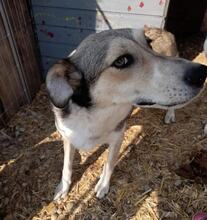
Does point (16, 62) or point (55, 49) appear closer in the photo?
point (16, 62)

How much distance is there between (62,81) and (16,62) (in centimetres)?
209

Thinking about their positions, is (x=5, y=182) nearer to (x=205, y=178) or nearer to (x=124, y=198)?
(x=124, y=198)

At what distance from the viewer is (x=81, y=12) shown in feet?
12.5

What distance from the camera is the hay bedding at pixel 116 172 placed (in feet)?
9.51

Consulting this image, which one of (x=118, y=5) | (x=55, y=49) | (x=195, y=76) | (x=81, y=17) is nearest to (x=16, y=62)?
(x=55, y=49)

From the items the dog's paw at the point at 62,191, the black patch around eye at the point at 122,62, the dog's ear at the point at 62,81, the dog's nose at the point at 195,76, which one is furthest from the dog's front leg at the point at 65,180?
the dog's nose at the point at 195,76

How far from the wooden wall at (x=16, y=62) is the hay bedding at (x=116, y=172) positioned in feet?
0.91

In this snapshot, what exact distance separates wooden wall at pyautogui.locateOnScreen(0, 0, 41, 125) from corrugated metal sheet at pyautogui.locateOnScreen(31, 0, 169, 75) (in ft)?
0.70

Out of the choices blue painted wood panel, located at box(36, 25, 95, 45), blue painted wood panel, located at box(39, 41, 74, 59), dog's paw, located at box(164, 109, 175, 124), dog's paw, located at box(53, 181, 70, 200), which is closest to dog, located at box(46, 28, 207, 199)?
dog's paw, located at box(53, 181, 70, 200)

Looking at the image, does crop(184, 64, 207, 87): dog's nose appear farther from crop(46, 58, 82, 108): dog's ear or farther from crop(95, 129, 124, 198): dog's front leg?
crop(95, 129, 124, 198): dog's front leg

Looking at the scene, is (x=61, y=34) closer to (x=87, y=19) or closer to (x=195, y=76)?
(x=87, y=19)

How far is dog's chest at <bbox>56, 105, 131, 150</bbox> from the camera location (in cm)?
226

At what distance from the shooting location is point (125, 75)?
194 centimetres

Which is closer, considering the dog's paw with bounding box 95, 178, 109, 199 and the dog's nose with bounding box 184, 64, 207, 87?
the dog's nose with bounding box 184, 64, 207, 87
